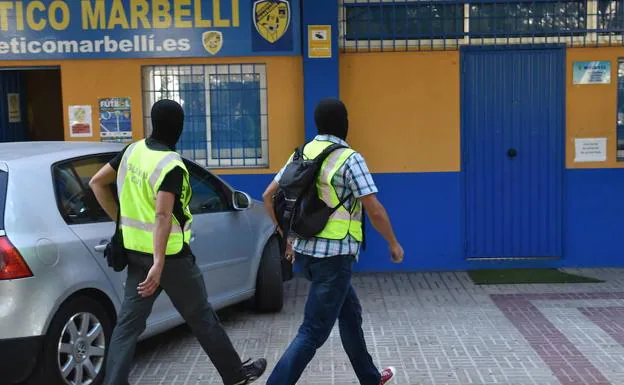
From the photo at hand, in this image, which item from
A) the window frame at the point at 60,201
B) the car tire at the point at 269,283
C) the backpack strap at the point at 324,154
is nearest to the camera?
the backpack strap at the point at 324,154

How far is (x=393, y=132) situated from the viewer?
8.26m

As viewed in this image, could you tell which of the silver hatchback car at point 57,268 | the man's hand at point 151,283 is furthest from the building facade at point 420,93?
the man's hand at point 151,283

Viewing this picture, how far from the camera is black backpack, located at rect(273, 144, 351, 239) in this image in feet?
14.1

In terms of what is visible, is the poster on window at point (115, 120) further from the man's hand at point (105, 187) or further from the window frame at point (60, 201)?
the man's hand at point (105, 187)

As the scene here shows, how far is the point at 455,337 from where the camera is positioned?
6.05 metres

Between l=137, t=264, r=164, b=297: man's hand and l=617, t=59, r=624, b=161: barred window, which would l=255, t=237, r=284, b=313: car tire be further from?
l=617, t=59, r=624, b=161: barred window

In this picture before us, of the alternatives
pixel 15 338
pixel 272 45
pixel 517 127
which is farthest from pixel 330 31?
pixel 15 338

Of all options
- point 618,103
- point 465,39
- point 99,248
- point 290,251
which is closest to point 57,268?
point 99,248

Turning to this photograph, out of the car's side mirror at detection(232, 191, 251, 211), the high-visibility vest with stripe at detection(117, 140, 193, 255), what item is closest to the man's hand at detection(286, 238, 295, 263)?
the high-visibility vest with stripe at detection(117, 140, 193, 255)

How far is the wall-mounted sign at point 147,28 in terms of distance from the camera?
317 inches

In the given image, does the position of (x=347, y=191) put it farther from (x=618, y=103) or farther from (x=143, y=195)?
(x=618, y=103)

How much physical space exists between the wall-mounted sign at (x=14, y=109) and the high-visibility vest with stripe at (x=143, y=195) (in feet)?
18.1

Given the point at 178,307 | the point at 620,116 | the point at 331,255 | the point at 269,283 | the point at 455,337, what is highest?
the point at 620,116

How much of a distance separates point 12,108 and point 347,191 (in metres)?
6.24
